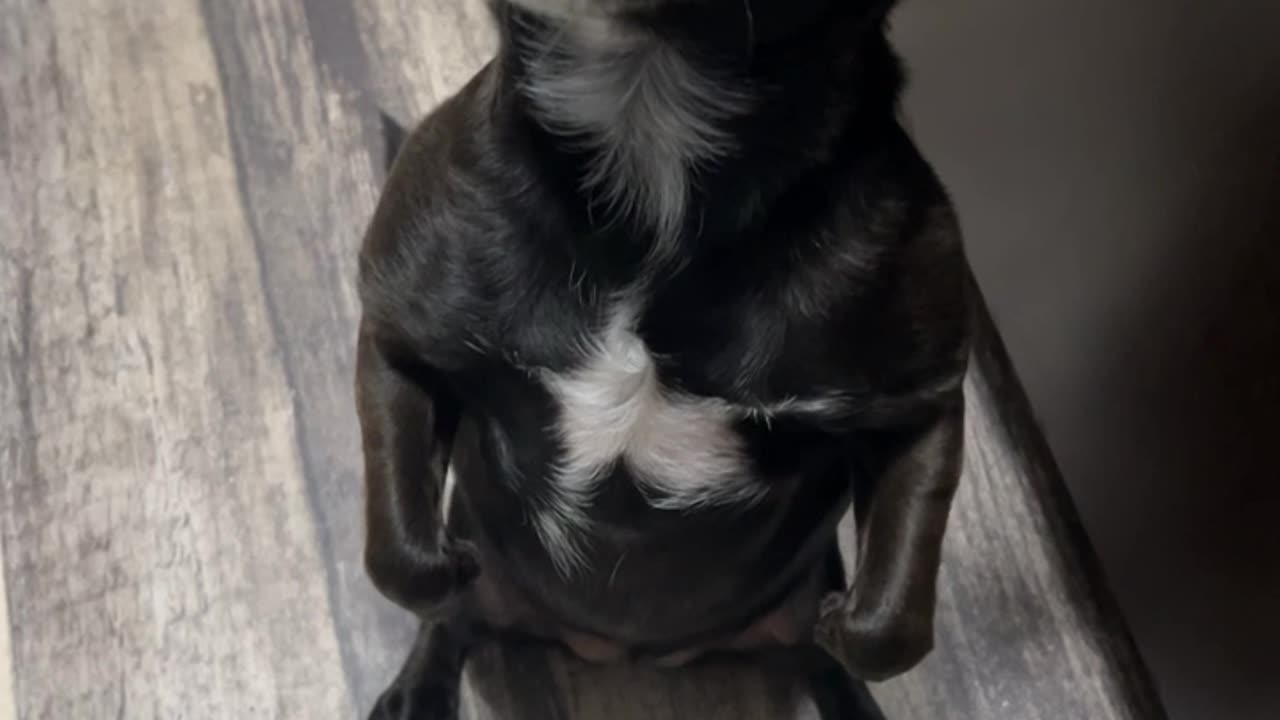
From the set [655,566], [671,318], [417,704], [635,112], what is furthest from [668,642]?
[635,112]

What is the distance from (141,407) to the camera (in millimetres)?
1504

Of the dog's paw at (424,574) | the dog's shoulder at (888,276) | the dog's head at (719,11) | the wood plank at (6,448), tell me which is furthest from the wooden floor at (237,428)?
the dog's head at (719,11)

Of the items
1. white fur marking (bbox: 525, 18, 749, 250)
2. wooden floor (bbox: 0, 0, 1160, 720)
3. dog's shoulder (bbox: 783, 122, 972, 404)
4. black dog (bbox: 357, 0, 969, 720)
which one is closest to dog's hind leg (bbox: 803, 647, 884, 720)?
wooden floor (bbox: 0, 0, 1160, 720)

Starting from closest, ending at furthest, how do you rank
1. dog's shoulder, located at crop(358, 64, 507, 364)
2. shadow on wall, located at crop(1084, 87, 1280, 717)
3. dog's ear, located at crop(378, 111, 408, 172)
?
dog's shoulder, located at crop(358, 64, 507, 364) < shadow on wall, located at crop(1084, 87, 1280, 717) < dog's ear, located at crop(378, 111, 408, 172)

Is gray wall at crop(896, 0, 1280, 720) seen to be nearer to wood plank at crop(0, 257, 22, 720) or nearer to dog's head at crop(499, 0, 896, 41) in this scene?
dog's head at crop(499, 0, 896, 41)

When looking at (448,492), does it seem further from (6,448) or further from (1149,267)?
(1149,267)

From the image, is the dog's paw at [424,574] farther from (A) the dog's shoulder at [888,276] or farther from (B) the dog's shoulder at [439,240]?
(A) the dog's shoulder at [888,276]

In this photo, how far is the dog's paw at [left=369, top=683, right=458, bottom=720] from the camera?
1.34 meters

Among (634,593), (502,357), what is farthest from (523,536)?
(502,357)

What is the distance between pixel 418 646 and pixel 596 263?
0.58 meters

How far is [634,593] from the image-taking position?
1.17 meters

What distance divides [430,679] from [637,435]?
0.45 meters

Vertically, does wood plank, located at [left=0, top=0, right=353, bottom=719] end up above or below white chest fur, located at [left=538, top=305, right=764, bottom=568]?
below

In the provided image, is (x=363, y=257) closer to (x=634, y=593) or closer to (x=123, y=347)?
(x=634, y=593)
